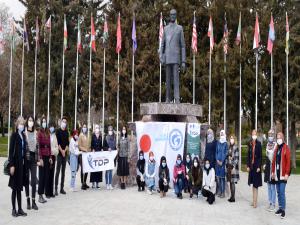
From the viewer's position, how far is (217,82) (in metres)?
27.5

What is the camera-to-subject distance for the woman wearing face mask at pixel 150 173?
12602mm

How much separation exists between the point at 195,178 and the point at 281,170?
293cm

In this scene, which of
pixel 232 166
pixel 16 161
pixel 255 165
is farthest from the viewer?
pixel 232 166

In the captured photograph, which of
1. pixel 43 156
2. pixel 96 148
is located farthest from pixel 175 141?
pixel 43 156

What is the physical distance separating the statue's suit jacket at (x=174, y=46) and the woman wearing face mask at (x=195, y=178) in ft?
12.2

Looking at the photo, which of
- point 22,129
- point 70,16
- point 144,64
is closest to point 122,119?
point 144,64

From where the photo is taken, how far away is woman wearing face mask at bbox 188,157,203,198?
12047 mm

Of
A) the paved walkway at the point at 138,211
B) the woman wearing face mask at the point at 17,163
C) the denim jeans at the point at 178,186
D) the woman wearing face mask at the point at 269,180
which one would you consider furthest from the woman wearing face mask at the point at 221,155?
the woman wearing face mask at the point at 17,163

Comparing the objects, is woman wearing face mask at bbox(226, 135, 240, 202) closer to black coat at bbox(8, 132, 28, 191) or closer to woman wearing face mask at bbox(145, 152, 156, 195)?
woman wearing face mask at bbox(145, 152, 156, 195)

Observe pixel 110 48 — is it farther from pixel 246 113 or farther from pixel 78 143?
pixel 78 143

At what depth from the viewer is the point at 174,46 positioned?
47.0 feet

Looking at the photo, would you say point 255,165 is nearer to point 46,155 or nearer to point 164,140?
point 164,140

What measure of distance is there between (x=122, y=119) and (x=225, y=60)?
809 centimetres

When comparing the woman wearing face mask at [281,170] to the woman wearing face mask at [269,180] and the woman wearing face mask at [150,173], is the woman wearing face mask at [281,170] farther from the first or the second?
the woman wearing face mask at [150,173]
